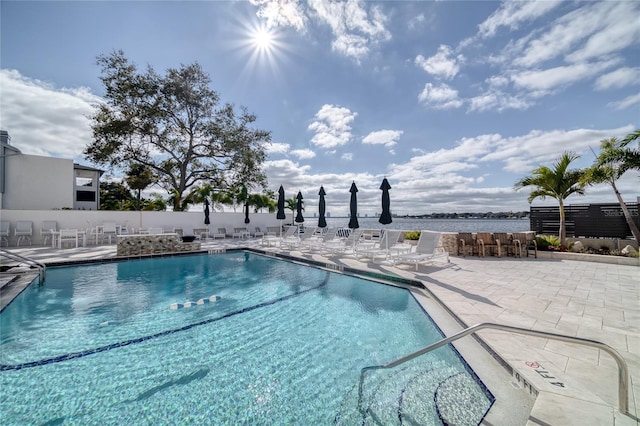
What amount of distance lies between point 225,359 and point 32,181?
20839mm

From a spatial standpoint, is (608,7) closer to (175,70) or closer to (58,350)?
(58,350)

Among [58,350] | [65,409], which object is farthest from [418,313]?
[58,350]

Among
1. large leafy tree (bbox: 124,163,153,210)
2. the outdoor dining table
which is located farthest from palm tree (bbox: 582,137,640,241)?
large leafy tree (bbox: 124,163,153,210)

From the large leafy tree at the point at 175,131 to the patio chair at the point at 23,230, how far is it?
8017 mm

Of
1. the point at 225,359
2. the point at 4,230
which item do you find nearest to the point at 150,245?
the point at 4,230

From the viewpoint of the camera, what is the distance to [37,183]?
1560 centimetres

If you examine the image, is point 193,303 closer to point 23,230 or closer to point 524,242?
point 524,242

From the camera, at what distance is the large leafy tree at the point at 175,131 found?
56.9 feet

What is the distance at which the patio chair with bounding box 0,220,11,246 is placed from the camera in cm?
1051

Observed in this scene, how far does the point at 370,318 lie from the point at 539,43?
9.29 metres

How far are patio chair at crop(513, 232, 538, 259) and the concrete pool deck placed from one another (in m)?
0.95

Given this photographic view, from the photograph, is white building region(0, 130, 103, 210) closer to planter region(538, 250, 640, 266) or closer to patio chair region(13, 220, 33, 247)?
patio chair region(13, 220, 33, 247)

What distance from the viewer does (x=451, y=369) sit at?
8.68ft

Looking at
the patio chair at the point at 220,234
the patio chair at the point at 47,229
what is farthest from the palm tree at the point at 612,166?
the patio chair at the point at 47,229
